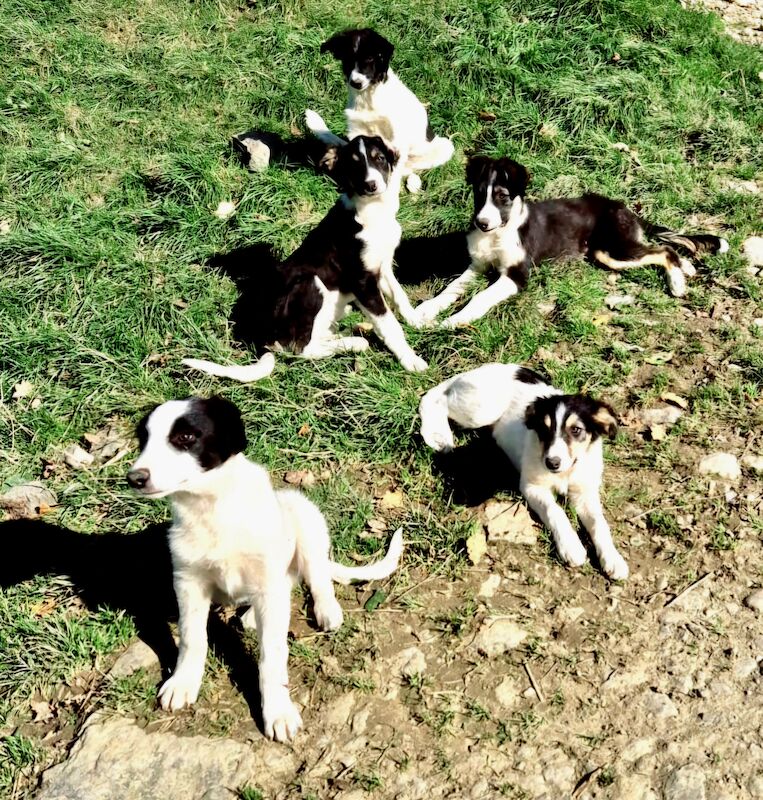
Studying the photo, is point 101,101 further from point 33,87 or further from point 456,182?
point 456,182

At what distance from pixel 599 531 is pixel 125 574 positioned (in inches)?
90.2

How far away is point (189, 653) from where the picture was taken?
3.53 metres

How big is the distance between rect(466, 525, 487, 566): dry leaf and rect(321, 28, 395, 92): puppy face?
4132mm

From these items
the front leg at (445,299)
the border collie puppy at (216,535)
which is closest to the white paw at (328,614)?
the border collie puppy at (216,535)

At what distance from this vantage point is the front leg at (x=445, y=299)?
18.9 ft

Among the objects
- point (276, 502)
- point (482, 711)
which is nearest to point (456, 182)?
point (276, 502)

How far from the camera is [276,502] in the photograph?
11.7 ft

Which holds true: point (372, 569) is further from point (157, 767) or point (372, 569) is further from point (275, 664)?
point (157, 767)

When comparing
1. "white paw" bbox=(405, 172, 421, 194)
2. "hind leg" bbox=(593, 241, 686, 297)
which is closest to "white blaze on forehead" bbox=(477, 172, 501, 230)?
"hind leg" bbox=(593, 241, 686, 297)

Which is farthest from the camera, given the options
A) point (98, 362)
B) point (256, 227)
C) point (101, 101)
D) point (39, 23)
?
point (39, 23)

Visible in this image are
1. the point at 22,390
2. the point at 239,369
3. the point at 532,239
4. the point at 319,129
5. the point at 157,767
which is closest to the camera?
the point at 157,767

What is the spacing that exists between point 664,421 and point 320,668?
7.87 feet

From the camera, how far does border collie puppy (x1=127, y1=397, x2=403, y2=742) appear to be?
3160mm

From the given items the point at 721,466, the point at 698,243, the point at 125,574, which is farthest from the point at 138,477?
the point at 698,243
